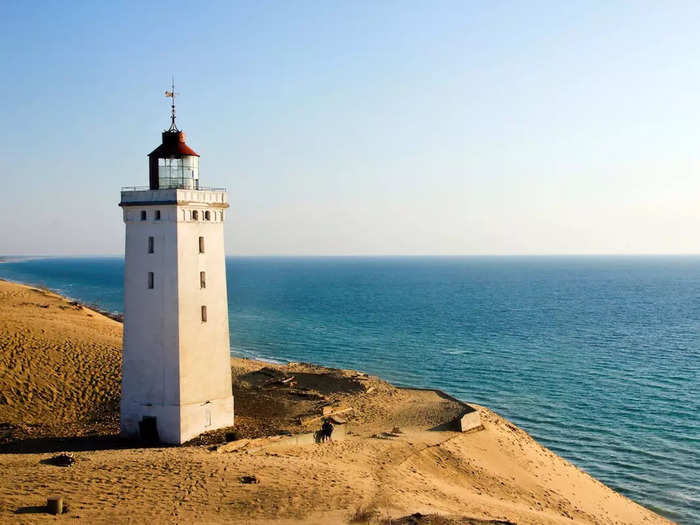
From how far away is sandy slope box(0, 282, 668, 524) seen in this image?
1920 centimetres

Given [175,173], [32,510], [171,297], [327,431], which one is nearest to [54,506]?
[32,510]

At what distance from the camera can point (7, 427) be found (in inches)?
1061

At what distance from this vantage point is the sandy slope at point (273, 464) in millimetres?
19203

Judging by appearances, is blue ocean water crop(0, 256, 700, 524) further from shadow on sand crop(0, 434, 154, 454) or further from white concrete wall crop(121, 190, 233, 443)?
shadow on sand crop(0, 434, 154, 454)

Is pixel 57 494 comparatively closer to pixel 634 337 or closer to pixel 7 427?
pixel 7 427

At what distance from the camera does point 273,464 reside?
23000 mm

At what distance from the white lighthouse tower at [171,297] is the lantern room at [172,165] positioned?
1.6 inches

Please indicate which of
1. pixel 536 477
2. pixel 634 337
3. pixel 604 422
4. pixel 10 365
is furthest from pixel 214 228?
pixel 634 337

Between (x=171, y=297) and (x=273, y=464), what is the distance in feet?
26.1

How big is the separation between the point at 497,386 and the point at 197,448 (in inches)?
1145

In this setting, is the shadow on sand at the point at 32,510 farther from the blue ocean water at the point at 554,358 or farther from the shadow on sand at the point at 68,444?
the blue ocean water at the point at 554,358

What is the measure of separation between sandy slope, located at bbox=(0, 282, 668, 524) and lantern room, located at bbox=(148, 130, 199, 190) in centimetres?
1097

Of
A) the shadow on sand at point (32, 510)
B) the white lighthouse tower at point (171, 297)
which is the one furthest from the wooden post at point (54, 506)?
the white lighthouse tower at point (171, 297)

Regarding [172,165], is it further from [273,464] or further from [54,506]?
[54,506]
